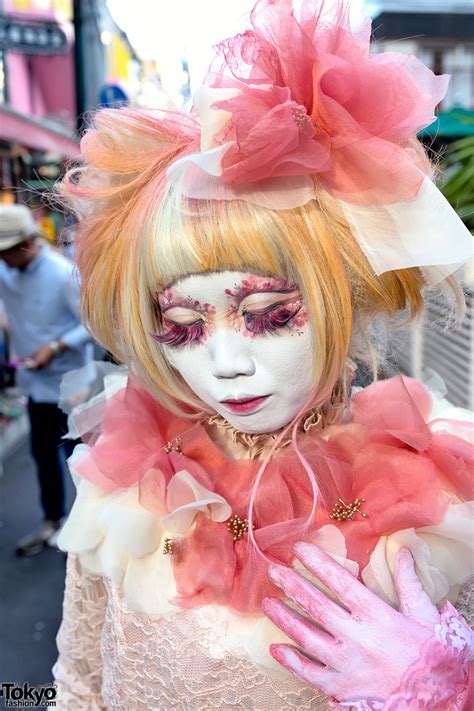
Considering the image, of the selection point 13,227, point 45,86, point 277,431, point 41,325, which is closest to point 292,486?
point 277,431

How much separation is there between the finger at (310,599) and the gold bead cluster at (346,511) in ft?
0.29

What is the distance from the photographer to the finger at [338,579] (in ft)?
2.36

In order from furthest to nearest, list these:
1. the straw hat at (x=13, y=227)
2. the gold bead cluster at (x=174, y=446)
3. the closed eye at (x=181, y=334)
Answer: the straw hat at (x=13, y=227) < the gold bead cluster at (x=174, y=446) < the closed eye at (x=181, y=334)

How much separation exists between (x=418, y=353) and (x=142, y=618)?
191 cm

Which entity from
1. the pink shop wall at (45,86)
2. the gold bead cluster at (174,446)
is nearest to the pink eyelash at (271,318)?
the gold bead cluster at (174,446)

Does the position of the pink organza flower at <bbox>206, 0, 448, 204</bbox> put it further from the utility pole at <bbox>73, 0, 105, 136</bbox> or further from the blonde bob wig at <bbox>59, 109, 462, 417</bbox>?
the utility pole at <bbox>73, 0, 105, 136</bbox>

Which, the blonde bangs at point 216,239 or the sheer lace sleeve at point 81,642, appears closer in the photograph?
the blonde bangs at point 216,239

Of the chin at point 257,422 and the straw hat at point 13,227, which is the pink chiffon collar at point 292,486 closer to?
the chin at point 257,422

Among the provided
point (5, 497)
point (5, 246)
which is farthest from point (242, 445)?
point (5, 497)

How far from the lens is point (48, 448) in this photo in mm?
2770

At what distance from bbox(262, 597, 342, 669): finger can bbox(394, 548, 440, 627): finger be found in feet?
0.30

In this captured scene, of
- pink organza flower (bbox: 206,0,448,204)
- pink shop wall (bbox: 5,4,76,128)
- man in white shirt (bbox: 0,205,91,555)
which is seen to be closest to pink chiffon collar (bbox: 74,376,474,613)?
pink organza flower (bbox: 206,0,448,204)

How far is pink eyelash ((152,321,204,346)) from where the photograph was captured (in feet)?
2.58

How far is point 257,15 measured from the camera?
708 millimetres
